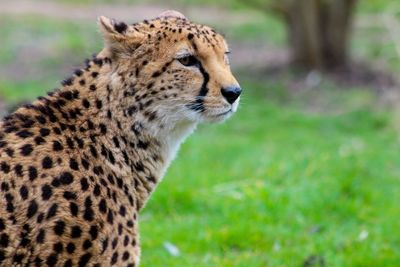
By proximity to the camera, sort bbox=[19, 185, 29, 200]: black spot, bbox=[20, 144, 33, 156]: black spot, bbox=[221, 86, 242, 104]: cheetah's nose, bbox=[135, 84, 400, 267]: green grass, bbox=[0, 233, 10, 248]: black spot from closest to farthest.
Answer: bbox=[0, 233, 10, 248]: black spot
bbox=[19, 185, 29, 200]: black spot
bbox=[20, 144, 33, 156]: black spot
bbox=[221, 86, 242, 104]: cheetah's nose
bbox=[135, 84, 400, 267]: green grass

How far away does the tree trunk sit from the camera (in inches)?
509

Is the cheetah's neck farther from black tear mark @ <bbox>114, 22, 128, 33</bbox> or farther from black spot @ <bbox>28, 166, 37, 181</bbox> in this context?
black spot @ <bbox>28, 166, 37, 181</bbox>

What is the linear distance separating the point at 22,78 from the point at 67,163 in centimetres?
888

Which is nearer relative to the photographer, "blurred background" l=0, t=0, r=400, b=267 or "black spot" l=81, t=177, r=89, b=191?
"black spot" l=81, t=177, r=89, b=191

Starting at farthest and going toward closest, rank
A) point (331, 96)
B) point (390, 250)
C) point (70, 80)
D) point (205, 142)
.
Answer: point (331, 96)
point (205, 142)
point (390, 250)
point (70, 80)

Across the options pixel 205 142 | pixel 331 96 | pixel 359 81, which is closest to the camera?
pixel 205 142

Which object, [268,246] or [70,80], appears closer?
[70,80]

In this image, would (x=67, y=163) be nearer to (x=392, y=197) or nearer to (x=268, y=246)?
(x=268, y=246)

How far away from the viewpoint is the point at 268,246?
610 cm

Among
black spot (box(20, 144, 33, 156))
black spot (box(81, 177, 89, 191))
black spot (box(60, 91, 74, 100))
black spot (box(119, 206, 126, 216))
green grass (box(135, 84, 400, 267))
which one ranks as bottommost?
green grass (box(135, 84, 400, 267))

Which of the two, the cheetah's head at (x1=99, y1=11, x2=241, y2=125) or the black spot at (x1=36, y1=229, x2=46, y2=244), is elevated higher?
the cheetah's head at (x1=99, y1=11, x2=241, y2=125)

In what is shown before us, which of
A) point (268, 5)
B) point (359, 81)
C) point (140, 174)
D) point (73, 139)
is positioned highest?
point (73, 139)

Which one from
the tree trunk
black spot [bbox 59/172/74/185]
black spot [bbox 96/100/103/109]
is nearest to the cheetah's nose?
black spot [bbox 96/100/103/109]

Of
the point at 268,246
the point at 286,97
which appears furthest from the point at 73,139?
the point at 286,97
